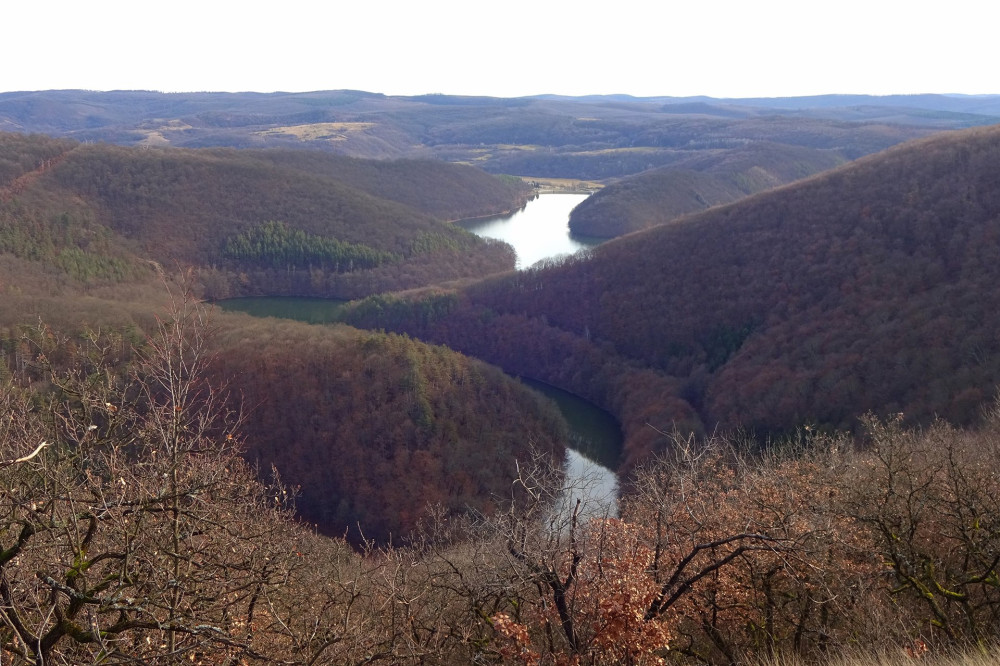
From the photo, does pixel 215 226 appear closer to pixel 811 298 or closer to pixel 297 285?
pixel 297 285

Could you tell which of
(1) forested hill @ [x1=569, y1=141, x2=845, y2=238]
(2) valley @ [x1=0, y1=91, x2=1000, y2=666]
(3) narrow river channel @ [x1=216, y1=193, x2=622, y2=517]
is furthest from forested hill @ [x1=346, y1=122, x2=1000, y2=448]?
(1) forested hill @ [x1=569, y1=141, x2=845, y2=238]

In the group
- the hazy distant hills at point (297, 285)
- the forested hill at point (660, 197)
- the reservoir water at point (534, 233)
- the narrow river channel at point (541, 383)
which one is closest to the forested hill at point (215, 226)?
the hazy distant hills at point (297, 285)

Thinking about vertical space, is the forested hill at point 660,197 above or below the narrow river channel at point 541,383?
above

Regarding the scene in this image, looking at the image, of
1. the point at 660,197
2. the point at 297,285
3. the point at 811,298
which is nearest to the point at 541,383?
the point at 811,298

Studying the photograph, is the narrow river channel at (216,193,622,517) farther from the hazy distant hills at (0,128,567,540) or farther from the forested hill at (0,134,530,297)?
the forested hill at (0,134,530,297)

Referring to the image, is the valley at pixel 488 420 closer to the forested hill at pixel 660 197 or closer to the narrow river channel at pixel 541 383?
the narrow river channel at pixel 541 383

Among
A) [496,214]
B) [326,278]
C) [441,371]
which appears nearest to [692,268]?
[441,371]
